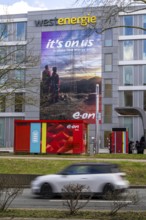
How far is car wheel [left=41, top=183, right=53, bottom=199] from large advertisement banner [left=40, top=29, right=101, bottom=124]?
49236mm

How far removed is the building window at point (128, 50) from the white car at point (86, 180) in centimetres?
5121

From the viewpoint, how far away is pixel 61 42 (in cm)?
6950

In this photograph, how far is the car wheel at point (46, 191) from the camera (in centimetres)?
1689

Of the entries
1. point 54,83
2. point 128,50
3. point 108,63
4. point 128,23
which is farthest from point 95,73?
point 128,23

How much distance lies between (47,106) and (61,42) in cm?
1060

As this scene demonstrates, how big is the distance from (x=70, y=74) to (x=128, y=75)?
917 centimetres

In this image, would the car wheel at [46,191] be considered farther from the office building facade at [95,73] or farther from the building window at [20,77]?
the office building facade at [95,73]

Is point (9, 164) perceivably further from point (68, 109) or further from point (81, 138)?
point (68, 109)

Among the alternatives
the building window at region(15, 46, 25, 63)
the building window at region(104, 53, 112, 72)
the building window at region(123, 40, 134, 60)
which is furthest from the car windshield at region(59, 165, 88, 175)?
the building window at region(123, 40, 134, 60)

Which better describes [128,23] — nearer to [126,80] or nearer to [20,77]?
[126,80]

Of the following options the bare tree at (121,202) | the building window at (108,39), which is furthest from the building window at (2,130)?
the bare tree at (121,202)

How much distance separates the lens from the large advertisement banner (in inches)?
2640

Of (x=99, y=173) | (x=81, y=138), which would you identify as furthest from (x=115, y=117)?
(x=99, y=173)

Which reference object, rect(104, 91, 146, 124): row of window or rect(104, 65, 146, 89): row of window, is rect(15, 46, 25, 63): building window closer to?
rect(104, 91, 146, 124): row of window
